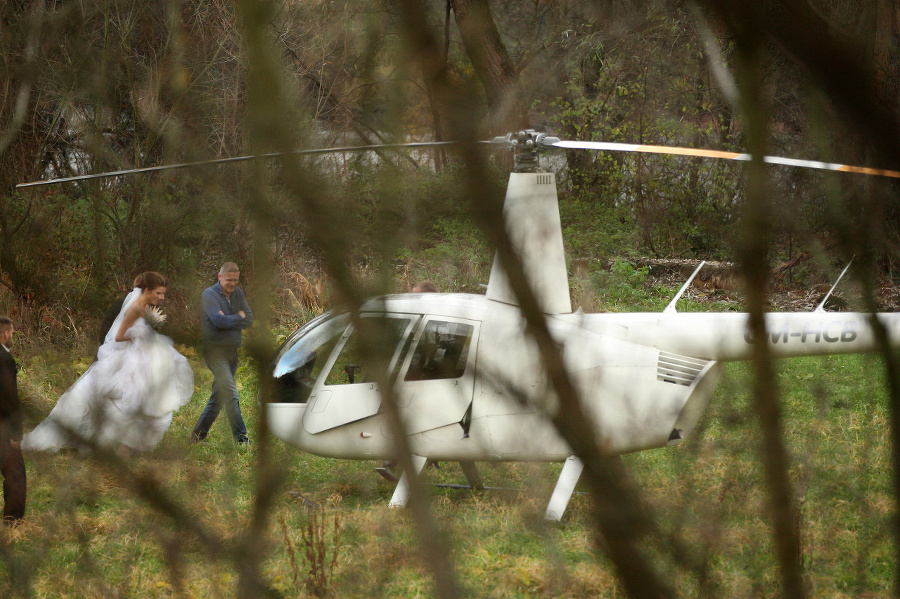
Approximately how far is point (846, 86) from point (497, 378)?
0.39 meters

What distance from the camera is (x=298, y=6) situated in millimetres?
1413

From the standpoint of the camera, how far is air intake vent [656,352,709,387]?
5.18 meters

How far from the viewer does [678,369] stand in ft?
17.1

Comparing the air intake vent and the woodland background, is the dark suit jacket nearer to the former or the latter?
the woodland background

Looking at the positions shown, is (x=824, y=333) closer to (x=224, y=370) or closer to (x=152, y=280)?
(x=152, y=280)

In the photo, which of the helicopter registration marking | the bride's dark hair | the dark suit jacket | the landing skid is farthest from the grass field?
the helicopter registration marking

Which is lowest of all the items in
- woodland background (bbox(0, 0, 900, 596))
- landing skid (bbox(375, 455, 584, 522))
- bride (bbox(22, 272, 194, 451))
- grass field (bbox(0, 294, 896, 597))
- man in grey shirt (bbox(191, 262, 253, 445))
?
landing skid (bbox(375, 455, 584, 522))

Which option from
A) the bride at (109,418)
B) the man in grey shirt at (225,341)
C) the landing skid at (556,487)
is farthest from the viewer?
the landing skid at (556,487)

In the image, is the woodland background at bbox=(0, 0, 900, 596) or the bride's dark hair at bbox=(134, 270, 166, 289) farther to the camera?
the bride's dark hair at bbox=(134, 270, 166, 289)

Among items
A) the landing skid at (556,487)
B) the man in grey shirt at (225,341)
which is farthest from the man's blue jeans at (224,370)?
the landing skid at (556,487)

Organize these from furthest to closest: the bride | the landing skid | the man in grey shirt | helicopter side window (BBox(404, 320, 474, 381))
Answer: helicopter side window (BBox(404, 320, 474, 381)), the landing skid, the man in grey shirt, the bride

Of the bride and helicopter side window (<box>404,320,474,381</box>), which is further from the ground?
helicopter side window (<box>404,320,474,381</box>)

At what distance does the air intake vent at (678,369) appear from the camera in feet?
17.0

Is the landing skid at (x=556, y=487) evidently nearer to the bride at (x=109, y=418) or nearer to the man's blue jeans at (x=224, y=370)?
the man's blue jeans at (x=224, y=370)
